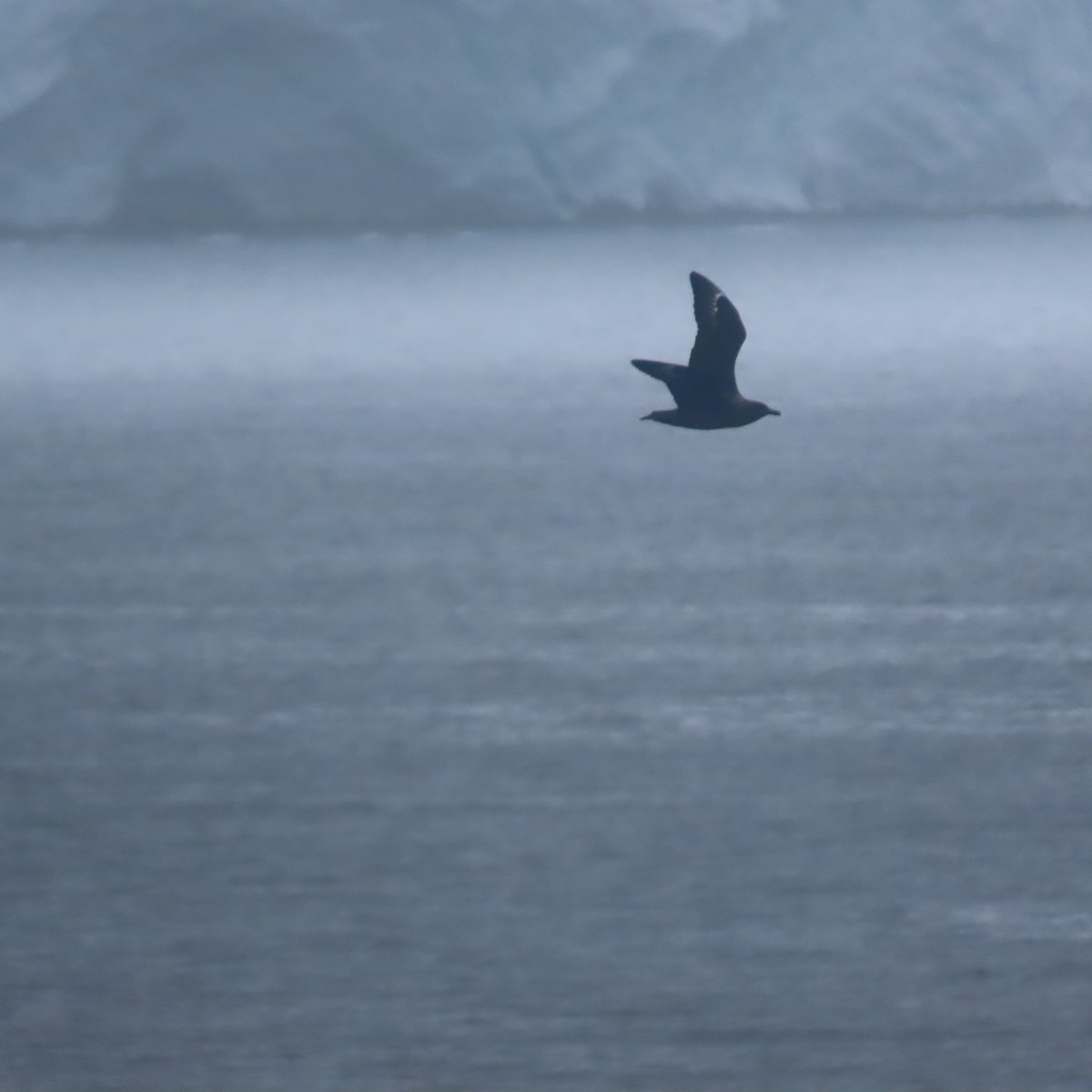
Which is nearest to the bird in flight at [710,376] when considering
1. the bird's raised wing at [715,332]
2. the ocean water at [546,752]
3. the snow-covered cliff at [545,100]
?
the bird's raised wing at [715,332]

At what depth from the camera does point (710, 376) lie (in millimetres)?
7090

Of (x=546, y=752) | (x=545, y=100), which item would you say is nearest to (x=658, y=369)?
(x=546, y=752)

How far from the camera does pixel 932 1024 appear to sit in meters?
6.82

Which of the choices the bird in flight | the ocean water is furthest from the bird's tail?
the ocean water

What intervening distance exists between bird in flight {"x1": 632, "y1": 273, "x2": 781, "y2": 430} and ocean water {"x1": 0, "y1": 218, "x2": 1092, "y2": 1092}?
5.59 ft

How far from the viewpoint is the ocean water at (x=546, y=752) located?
22.4 feet

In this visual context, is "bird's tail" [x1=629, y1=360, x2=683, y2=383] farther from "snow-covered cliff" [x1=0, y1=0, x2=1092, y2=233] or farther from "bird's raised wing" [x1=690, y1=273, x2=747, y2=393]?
"snow-covered cliff" [x1=0, y1=0, x2=1092, y2=233]

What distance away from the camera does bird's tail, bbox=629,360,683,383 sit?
659 centimetres

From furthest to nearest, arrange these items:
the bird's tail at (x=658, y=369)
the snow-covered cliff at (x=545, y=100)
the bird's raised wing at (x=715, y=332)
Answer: the snow-covered cliff at (x=545, y=100), the bird's raised wing at (x=715, y=332), the bird's tail at (x=658, y=369)

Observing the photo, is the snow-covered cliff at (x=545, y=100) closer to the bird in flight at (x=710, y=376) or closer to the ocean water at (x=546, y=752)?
the ocean water at (x=546, y=752)

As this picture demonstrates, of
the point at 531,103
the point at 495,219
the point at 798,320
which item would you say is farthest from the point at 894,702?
the point at 798,320

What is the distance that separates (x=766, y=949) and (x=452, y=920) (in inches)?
42.8

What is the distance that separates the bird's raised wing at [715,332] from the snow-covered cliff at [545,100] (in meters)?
23.8

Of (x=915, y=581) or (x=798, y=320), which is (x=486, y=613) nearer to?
(x=915, y=581)
